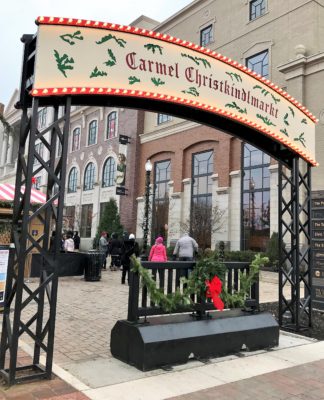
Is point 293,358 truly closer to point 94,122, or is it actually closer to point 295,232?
point 295,232

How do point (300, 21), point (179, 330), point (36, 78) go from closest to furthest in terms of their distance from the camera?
1. point (36, 78)
2. point (179, 330)
3. point (300, 21)

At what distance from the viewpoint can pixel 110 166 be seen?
3644 centimetres

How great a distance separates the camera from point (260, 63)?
25.1m

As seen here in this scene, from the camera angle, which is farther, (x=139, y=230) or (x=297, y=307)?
(x=139, y=230)

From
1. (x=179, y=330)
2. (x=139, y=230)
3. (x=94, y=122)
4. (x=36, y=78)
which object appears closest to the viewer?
(x=36, y=78)

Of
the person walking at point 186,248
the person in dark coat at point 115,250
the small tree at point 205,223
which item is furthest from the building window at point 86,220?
the person walking at point 186,248

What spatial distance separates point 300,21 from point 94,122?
2242 cm

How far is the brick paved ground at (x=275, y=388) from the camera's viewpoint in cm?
435

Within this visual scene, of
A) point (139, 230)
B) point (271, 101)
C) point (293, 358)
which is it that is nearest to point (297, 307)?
point (293, 358)

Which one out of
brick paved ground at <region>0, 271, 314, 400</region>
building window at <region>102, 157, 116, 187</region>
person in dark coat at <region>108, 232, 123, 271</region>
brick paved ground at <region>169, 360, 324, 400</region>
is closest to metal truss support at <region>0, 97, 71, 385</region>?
brick paved ground at <region>0, 271, 314, 400</region>

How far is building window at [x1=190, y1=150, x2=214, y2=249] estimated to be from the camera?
2517 centimetres

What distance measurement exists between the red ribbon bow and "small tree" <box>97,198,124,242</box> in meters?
26.2

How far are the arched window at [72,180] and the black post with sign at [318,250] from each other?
34590mm

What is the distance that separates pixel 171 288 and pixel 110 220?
27.4m
